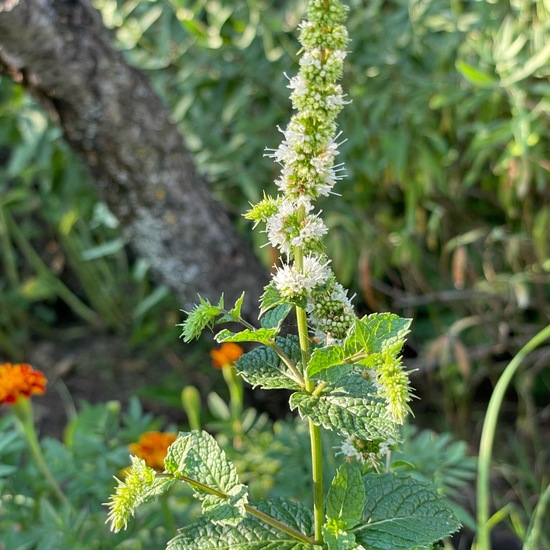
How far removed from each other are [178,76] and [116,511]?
50.7 inches

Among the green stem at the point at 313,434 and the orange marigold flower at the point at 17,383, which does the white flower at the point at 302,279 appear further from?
the orange marigold flower at the point at 17,383

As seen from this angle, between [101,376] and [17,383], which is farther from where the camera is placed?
[101,376]

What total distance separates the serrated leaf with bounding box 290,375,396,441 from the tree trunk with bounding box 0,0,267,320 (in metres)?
0.88

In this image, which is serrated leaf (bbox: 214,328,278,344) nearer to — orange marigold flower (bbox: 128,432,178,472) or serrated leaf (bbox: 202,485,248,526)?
serrated leaf (bbox: 202,485,248,526)

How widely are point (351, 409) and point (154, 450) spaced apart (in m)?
0.50

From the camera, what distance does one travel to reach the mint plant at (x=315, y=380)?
0.57m

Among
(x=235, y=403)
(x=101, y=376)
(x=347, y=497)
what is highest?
(x=347, y=497)

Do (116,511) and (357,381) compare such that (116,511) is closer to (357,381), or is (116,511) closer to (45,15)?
(357,381)

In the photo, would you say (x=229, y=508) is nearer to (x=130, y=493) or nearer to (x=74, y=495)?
(x=130, y=493)

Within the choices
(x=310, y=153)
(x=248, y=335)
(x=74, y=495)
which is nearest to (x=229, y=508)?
(x=248, y=335)

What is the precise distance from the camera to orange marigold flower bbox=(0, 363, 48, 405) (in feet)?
3.03

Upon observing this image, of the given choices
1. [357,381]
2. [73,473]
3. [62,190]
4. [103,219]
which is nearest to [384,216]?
[103,219]

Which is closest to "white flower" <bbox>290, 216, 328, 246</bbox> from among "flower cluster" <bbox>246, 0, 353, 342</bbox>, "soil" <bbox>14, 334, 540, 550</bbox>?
"flower cluster" <bbox>246, 0, 353, 342</bbox>

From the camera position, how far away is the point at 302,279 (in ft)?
1.90
